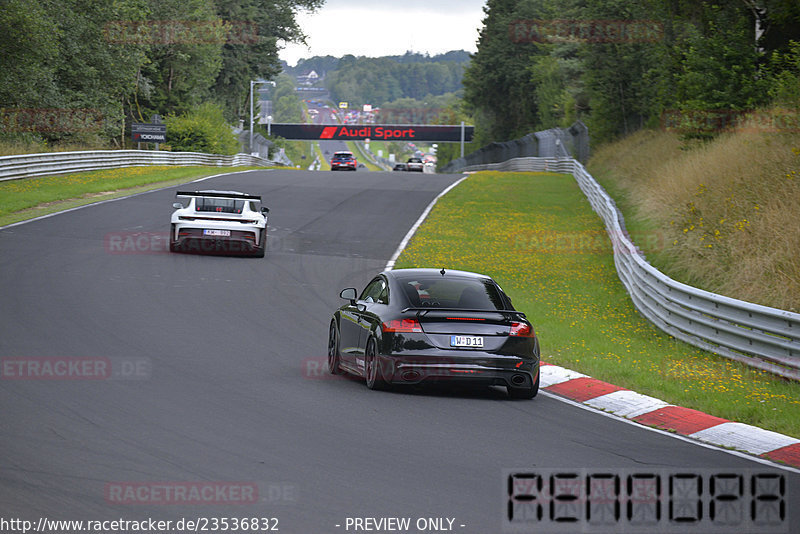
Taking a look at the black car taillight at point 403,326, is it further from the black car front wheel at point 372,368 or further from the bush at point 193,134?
the bush at point 193,134

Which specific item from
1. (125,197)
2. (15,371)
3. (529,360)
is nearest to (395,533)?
(529,360)

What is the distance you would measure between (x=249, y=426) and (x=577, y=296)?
A: 1257 centimetres

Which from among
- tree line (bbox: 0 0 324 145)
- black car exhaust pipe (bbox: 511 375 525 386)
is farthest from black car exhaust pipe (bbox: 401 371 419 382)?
tree line (bbox: 0 0 324 145)

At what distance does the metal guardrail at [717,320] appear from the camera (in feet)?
38.8

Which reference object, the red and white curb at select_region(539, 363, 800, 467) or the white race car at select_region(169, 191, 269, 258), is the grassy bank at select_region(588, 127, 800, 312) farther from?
the white race car at select_region(169, 191, 269, 258)

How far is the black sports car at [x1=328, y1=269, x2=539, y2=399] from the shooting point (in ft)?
34.3

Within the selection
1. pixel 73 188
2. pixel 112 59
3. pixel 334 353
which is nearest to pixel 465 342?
pixel 334 353

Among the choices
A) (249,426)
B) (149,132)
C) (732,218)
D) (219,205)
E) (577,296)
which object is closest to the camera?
(249,426)

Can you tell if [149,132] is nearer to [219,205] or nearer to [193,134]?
[193,134]

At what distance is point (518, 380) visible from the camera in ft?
34.6

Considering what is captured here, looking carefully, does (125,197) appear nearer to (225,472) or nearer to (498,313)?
(498,313)

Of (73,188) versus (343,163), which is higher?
(73,188)

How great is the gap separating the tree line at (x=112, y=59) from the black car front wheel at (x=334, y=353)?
38146mm

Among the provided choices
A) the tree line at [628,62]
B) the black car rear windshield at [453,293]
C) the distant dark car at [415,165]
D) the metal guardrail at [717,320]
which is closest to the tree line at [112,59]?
the distant dark car at [415,165]
